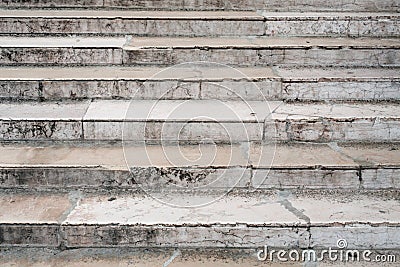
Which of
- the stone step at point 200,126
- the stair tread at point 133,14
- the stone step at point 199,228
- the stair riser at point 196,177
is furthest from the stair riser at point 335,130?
the stair tread at point 133,14

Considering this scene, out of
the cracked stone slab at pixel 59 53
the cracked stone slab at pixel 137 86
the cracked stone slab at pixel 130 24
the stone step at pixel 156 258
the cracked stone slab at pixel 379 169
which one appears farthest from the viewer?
the cracked stone slab at pixel 130 24

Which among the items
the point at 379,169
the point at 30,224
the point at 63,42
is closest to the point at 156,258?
the point at 30,224

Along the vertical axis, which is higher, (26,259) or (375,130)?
(375,130)

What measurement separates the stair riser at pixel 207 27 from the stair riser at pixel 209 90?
73 cm

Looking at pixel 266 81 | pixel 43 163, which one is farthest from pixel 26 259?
pixel 266 81

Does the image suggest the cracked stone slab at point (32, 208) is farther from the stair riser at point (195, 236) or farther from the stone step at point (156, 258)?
the stone step at point (156, 258)

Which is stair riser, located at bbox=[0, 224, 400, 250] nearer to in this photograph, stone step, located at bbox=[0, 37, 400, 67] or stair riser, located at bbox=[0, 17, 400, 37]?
stone step, located at bbox=[0, 37, 400, 67]

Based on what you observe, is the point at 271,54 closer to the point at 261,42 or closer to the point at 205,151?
the point at 261,42

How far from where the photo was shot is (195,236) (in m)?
2.49

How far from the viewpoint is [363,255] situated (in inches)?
97.2

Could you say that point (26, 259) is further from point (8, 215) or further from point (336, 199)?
point (336, 199)

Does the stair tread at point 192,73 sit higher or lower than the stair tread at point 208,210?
higher

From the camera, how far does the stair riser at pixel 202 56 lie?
357cm

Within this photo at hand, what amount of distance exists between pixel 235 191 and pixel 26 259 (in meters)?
1.08
